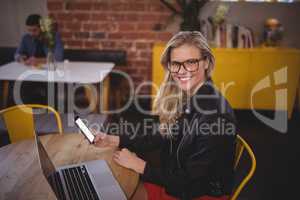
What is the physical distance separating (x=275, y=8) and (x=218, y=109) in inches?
123

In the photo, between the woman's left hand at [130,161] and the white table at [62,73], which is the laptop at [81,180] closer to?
the woman's left hand at [130,161]

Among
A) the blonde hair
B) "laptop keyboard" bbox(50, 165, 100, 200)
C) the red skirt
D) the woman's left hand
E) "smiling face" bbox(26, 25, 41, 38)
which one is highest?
"smiling face" bbox(26, 25, 41, 38)

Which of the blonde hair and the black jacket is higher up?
the blonde hair

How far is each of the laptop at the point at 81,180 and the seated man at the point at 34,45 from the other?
2338mm

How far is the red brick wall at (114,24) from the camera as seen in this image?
14.0 ft

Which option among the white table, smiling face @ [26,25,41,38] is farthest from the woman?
smiling face @ [26,25,41,38]

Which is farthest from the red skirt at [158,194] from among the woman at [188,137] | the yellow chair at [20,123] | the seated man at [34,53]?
the seated man at [34,53]

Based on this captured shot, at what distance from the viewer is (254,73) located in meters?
A: 3.94

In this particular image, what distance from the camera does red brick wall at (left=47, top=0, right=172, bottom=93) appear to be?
14.0 feet

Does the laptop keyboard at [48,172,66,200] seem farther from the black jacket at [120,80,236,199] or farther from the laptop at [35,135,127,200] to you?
the black jacket at [120,80,236,199]

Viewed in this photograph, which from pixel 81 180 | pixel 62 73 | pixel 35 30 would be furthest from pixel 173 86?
pixel 35 30

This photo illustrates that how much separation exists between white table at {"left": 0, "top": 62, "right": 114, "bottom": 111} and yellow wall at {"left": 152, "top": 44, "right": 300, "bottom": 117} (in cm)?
88

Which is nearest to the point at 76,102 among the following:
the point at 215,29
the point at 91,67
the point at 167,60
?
the point at 91,67

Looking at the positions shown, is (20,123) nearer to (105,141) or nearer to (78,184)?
(105,141)
